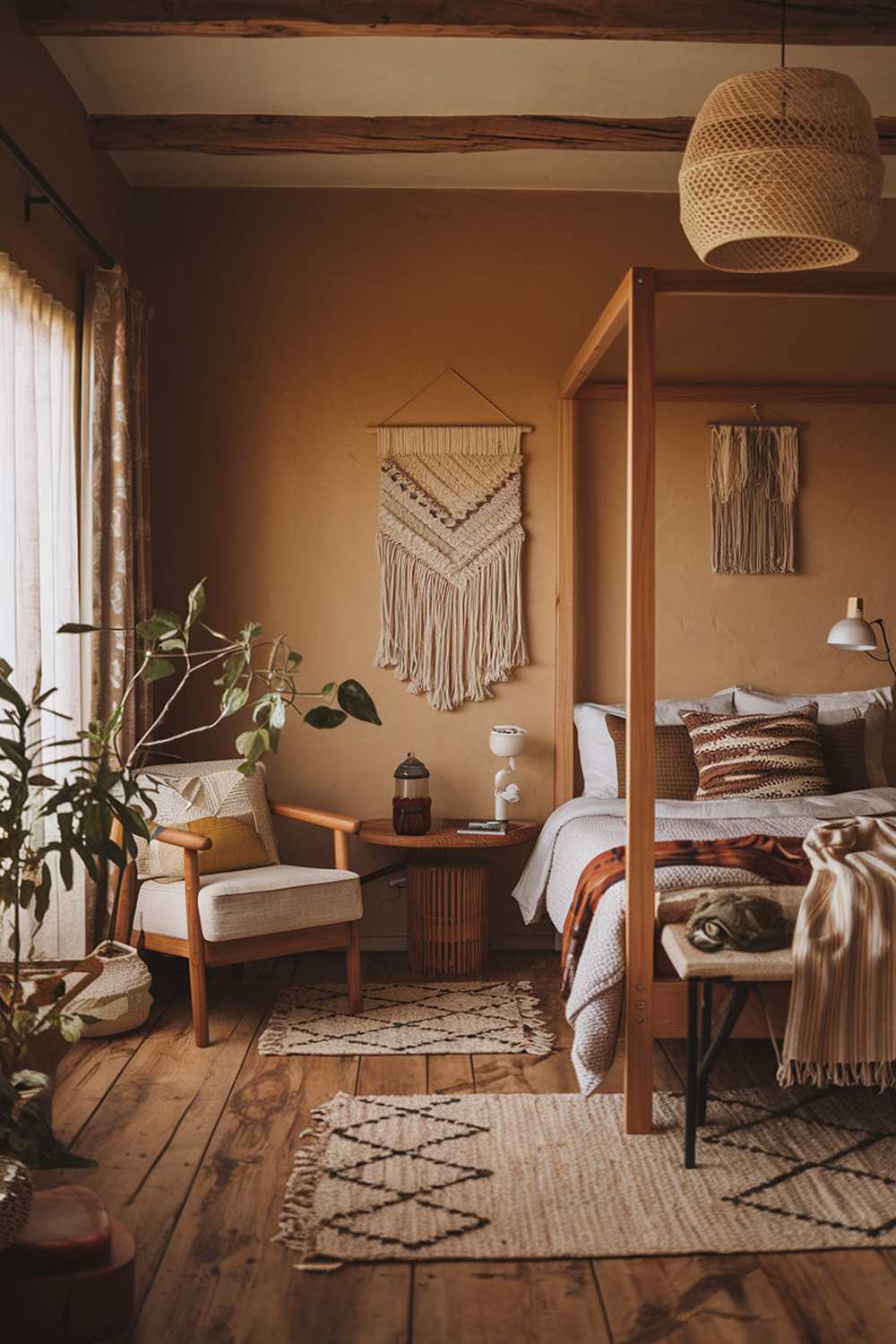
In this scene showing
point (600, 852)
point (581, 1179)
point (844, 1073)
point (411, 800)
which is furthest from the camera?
point (411, 800)

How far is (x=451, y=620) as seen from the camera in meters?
4.91

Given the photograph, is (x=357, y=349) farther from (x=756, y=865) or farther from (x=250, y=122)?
(x=756, y=865)

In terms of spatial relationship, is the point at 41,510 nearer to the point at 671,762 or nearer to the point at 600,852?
the point at 600,852

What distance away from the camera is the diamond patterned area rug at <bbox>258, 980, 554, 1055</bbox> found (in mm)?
3707

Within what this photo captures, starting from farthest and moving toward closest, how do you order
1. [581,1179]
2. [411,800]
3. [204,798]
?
[411,800], [204,798], [581,1179]

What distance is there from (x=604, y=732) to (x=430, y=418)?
140cm

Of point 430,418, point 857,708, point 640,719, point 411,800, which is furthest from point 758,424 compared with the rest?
point 640,719

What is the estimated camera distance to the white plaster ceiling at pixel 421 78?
379 centimetres

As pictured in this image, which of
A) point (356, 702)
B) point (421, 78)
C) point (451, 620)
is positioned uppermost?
point (421, 78)

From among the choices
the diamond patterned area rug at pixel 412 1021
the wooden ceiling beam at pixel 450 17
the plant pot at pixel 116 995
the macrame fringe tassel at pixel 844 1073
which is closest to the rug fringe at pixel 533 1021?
the diamond patterned area rug at pixel 412 1021

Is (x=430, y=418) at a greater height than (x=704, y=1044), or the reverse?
A: (x=430, y=418)

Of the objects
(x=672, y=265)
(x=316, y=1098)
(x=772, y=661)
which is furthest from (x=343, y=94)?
(x=316, y=1098)

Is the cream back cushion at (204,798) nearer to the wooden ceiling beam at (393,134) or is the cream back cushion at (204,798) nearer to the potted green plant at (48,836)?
the potted green plant at (48,836)

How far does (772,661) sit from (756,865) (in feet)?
5.77
